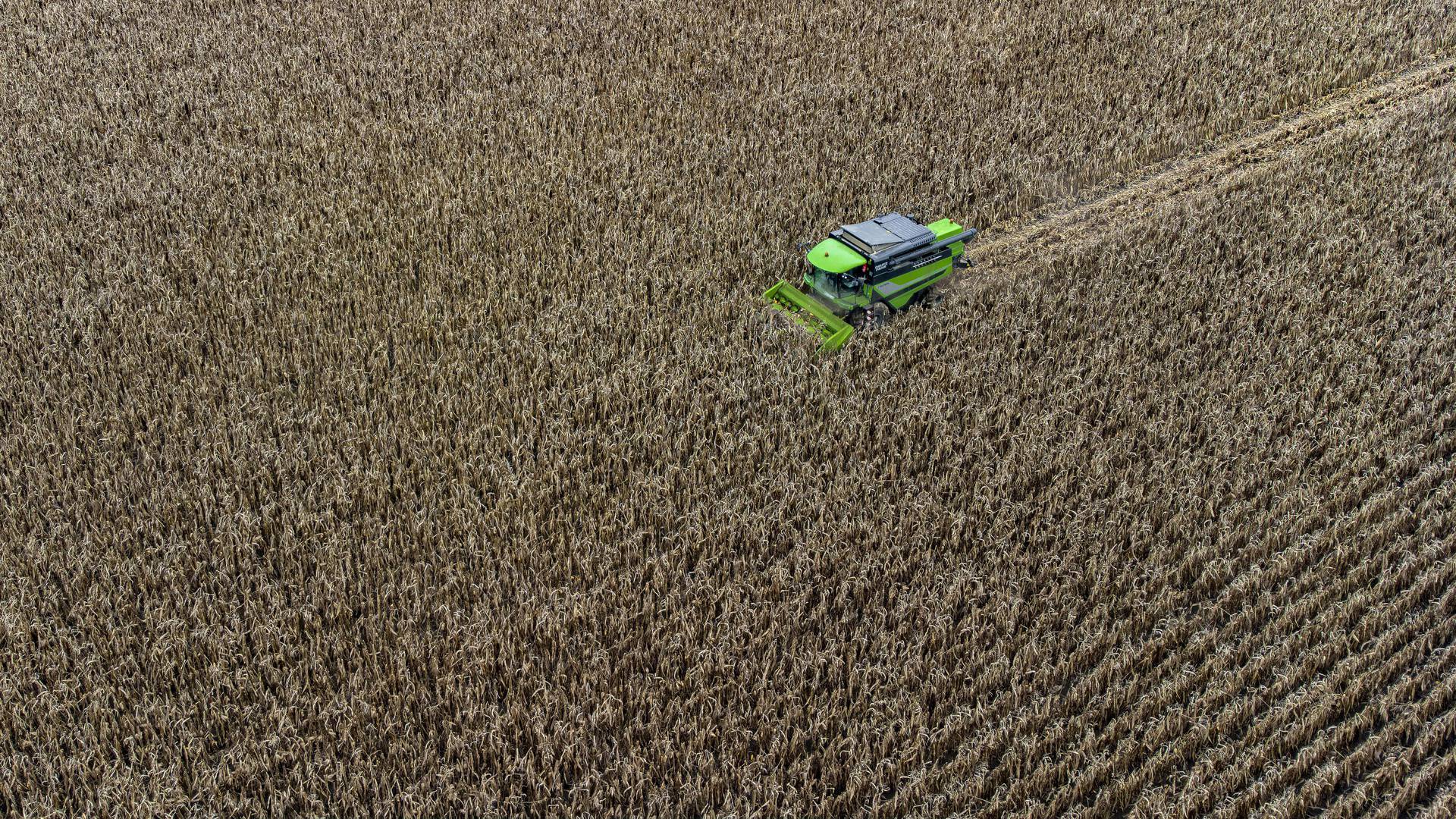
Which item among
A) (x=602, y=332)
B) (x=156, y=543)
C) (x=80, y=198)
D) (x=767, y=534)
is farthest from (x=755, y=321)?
(x=80, y=198)

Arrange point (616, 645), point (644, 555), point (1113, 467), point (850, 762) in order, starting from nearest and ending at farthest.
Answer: point (850, 762) < point (616, 645) < point (644, 555) < point (1113, 467)

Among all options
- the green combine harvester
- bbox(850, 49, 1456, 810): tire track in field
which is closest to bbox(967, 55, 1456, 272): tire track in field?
bbox(850, 49, 1456, 810): tire track in field

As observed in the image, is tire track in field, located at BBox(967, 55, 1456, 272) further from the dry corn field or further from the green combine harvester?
the green combine harvester

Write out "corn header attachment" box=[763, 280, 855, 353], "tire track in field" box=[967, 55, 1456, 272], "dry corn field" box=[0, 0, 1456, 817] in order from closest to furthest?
"dry corn field" box=[0, 0, 1456, 817]
"corn header attachment" box=[763, 280, 855, 353]
"tire track in field" box=[967, 55, 1456, 272]

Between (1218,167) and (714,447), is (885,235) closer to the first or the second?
(714,447)

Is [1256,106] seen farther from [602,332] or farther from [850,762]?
[850,762]

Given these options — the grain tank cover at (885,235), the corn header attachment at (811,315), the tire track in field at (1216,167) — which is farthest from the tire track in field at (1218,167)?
the corn header attachment at (811,315)

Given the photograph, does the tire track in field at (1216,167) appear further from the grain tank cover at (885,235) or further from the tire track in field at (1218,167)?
the grain tank cover at (885,235)
